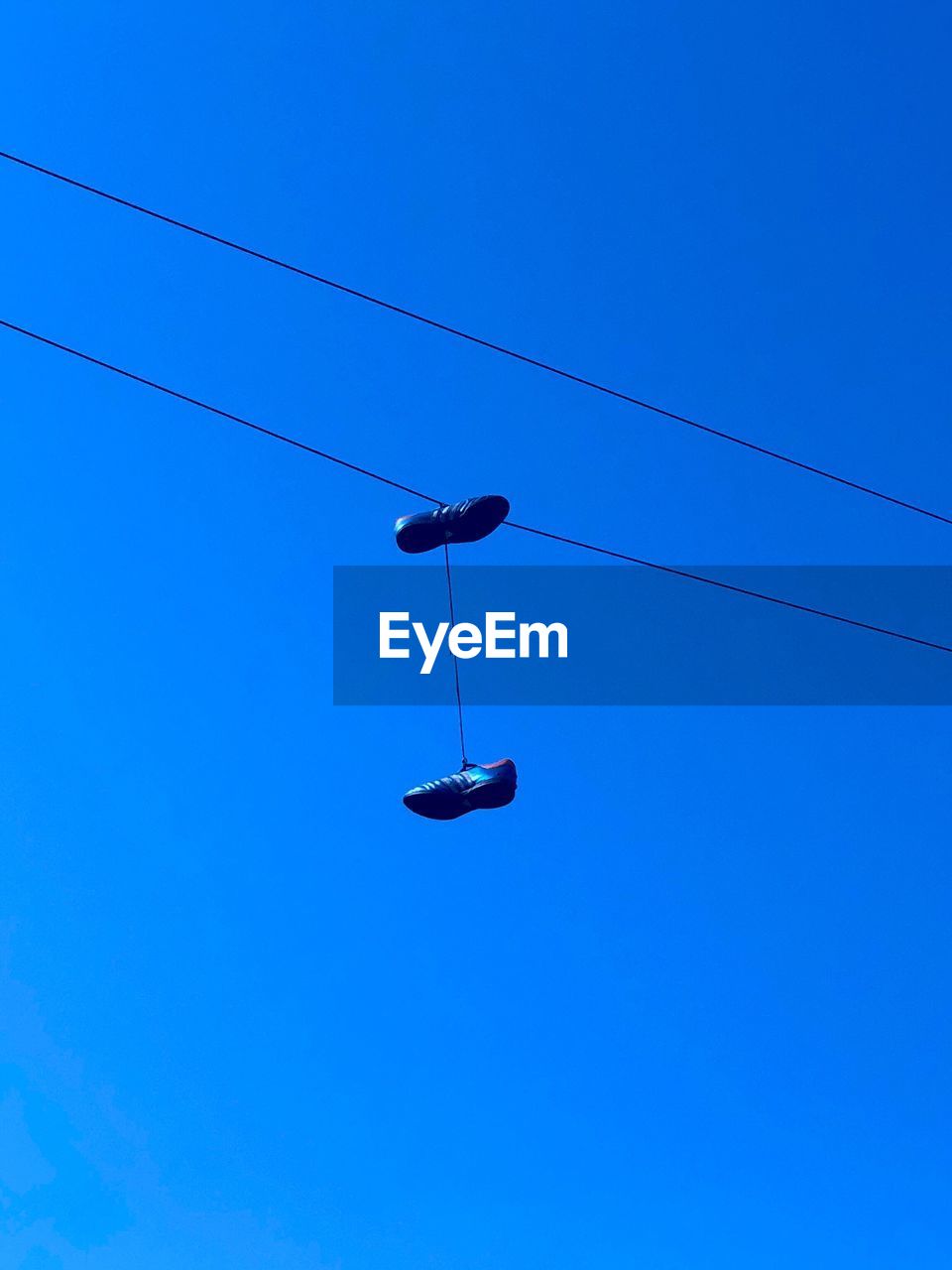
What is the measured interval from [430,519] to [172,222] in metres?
2.30

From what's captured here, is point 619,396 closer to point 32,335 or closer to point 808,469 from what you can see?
point 808,469

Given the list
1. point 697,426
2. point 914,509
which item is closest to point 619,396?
point 697,426

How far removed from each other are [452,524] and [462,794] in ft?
5.43

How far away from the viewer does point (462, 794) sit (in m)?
9.03

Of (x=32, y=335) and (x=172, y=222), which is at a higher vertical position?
(x=172, y=222)

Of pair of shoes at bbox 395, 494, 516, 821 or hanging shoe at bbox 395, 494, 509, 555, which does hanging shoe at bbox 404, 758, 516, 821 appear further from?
hanging shoe at bbox 395, 494, 509, 555

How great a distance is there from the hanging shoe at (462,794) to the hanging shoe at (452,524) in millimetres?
1410

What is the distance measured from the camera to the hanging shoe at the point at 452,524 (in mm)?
9609

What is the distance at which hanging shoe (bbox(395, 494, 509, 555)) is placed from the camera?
31.5 ft

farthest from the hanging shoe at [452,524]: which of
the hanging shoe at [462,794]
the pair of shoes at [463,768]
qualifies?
the hanging shoe at [462,794]

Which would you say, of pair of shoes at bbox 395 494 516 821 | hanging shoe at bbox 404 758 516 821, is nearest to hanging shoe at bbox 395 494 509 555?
pair of shoes at bbox 395 494 516 821

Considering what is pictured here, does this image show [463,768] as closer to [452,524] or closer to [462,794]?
[462,794]

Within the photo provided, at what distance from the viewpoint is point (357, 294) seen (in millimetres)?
9109

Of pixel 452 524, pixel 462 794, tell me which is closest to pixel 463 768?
pixel 462 794
